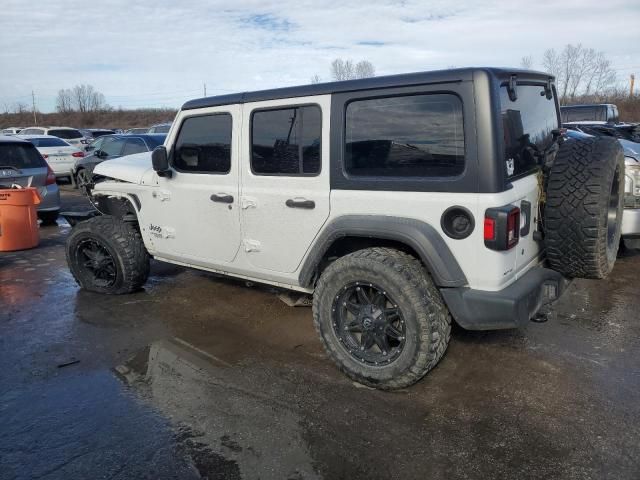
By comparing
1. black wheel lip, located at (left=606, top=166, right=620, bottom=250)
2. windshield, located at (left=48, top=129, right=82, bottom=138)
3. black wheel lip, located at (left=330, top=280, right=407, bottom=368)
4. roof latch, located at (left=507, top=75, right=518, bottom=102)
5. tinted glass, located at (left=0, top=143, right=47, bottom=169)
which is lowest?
black wheel lip, located at (left=330, top=280, right=407, bottom=368)

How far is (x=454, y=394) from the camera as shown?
3.39 meters

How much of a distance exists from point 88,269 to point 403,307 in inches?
149

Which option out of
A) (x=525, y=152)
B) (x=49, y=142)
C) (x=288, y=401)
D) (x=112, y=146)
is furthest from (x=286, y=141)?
(x=49, y=142)

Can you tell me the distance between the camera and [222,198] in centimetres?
429

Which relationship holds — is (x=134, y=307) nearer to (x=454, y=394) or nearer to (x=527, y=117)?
(x=454, y=394)

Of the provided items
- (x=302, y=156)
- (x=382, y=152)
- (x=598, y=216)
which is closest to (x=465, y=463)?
(x=598, y=216)

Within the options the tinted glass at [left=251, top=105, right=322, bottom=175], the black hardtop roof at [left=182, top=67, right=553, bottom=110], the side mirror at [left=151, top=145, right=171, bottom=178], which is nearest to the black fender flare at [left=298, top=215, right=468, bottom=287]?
the tinted glass at [left=251, top=105, right=322, bottom=175]

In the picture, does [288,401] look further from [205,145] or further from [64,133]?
[64,133]

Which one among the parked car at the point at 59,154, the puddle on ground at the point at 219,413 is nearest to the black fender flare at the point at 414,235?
the puddle on ground at the point at 219,413

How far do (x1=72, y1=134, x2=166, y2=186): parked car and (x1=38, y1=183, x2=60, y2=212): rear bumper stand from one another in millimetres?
1306

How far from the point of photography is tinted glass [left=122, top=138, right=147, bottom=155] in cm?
1155

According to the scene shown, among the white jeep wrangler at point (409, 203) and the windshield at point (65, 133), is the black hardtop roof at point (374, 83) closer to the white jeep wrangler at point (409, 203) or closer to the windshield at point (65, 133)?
the white jeep wrangler at point (409, 203)

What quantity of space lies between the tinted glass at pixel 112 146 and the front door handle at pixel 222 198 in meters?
8.67

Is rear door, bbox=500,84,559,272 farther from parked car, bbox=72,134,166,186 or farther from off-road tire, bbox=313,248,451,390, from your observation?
parked car, bbox=72,134,166,186
